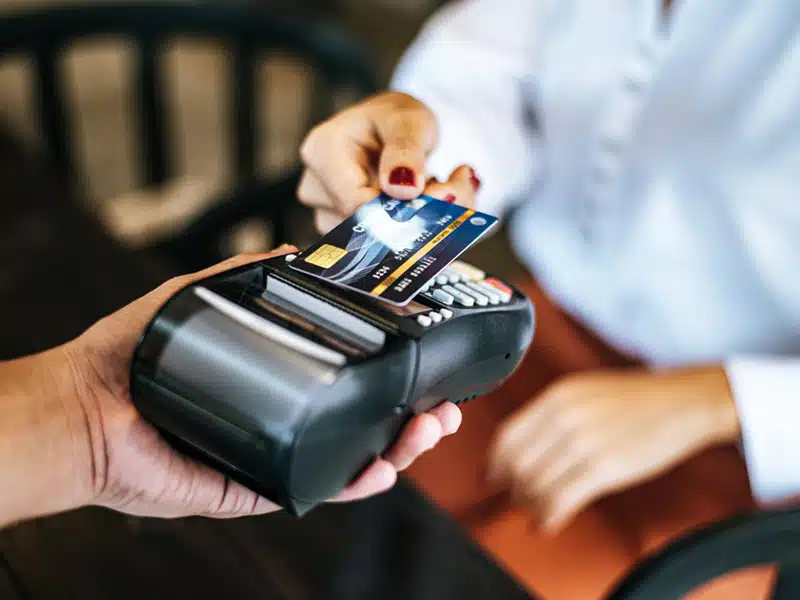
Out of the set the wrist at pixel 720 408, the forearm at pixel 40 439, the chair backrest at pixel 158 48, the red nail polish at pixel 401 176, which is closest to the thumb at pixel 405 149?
the red nail polish at pixel 401 176

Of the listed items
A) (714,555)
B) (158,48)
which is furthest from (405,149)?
(158,48)

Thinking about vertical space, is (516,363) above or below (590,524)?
above

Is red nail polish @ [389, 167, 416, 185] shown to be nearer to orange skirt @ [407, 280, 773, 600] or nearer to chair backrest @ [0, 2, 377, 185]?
orange skirt @ [407, 280, 773, 600]

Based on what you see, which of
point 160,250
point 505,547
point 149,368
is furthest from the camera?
point 160,250

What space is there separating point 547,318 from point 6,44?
25.0 inches

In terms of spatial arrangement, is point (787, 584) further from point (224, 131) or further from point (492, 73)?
point (224, 131)

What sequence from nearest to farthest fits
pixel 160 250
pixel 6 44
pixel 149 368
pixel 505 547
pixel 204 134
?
pixel 149 368 → pixel 505 547 → pixel 160 250 → pixel 6 44 → pixel 204 134

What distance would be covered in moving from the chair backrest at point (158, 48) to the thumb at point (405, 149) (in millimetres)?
496

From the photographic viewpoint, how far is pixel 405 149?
394mm

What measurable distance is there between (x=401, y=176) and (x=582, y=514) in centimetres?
34

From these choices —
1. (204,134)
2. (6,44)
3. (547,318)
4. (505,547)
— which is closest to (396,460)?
(505,547)

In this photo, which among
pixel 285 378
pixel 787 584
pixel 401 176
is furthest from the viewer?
pixel 787 584

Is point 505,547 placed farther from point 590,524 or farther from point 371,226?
point 371,226

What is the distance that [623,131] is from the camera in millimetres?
689
